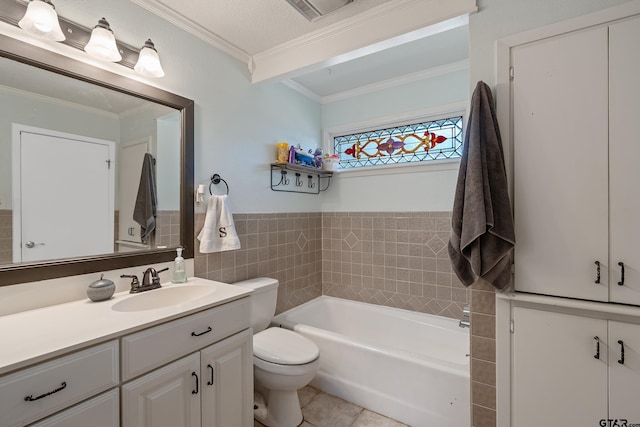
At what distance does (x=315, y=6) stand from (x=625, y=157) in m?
1.59

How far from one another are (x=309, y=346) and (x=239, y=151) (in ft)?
4.73

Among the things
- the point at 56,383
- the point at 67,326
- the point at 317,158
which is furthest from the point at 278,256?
the point at 56,383

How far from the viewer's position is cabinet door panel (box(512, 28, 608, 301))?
45.0 inches

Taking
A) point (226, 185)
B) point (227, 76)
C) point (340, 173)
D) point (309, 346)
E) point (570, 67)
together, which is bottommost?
point (309, 346)

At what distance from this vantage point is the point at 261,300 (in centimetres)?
199

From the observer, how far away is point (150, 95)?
1551 millimetres

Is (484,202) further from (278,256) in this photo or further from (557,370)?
(278,256)

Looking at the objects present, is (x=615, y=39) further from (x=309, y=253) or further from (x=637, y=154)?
(x=309, y=253)

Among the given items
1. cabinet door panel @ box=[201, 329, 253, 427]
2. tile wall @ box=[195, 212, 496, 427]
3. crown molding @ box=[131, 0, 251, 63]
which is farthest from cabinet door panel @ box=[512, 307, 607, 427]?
crown molding @ box=[131, 0, 251, 63]

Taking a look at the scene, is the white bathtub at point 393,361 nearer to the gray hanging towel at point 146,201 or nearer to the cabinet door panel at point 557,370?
the cabinet door panel at point 557,370

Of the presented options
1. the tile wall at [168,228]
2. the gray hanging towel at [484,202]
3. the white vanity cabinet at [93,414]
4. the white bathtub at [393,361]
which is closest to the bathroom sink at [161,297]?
the tile wall at [168,228]

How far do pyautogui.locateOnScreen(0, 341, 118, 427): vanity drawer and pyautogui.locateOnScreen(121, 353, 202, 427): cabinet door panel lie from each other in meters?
0.10

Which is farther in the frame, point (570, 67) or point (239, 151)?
point (239, 151)

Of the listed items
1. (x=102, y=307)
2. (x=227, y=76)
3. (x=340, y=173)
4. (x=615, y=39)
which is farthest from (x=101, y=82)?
(x=615, y=39)
